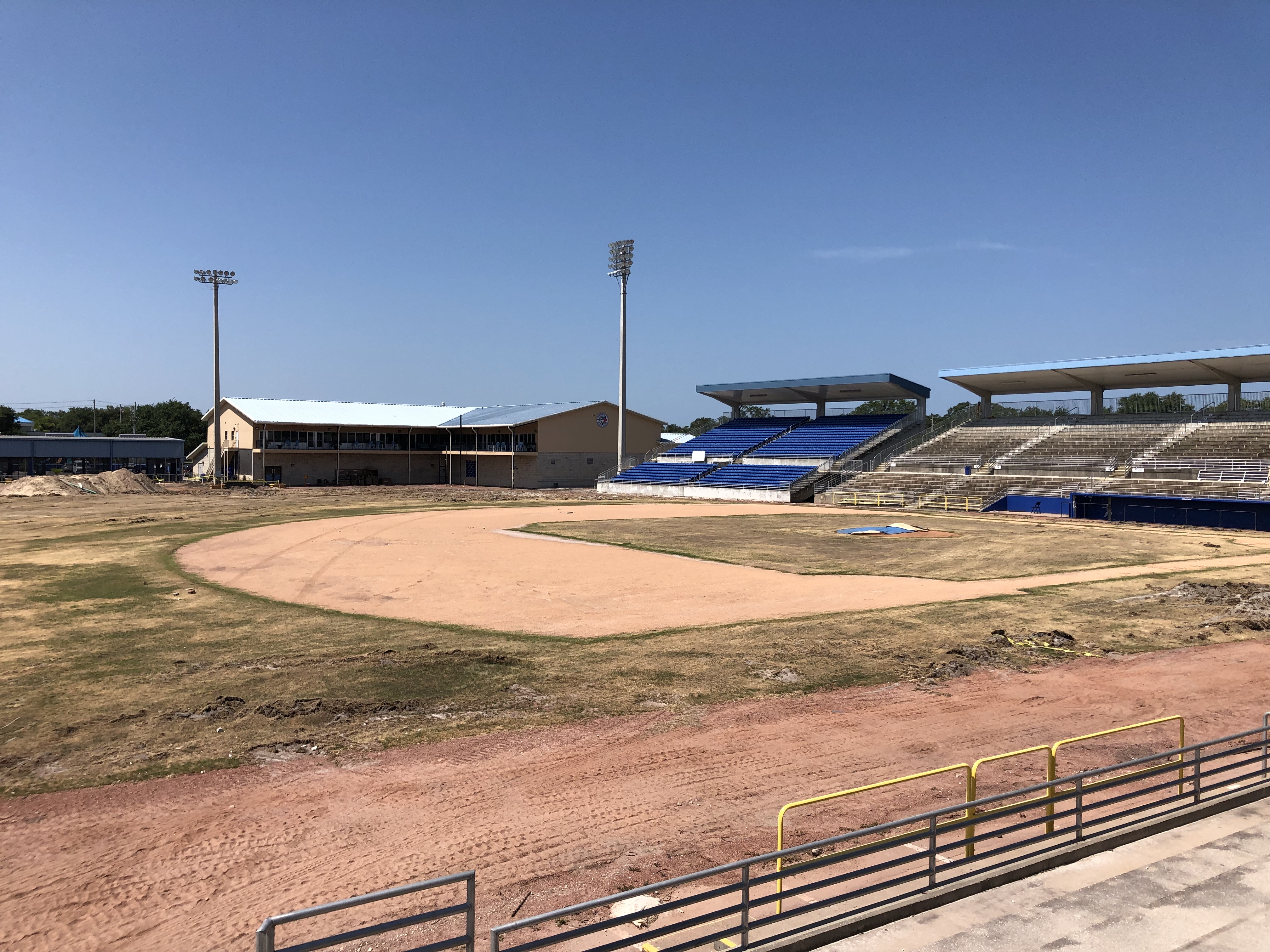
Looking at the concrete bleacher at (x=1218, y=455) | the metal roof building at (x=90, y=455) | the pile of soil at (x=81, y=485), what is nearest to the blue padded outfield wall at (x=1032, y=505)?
the concrete bleacher at (x=1218, y=455)

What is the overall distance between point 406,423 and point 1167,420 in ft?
230

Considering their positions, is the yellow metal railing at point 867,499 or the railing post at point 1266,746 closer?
the railing post at point 1266,746

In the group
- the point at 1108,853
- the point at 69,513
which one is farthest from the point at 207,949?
the point at 69,513

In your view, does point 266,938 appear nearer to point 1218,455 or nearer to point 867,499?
point 867,499

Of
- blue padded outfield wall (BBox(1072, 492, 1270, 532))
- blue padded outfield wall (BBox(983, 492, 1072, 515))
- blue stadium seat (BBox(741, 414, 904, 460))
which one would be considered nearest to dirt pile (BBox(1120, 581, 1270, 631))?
blue padded outfield wall (BBox(1072, 492, 1270, 532))

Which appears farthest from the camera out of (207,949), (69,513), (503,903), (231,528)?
(69,513)

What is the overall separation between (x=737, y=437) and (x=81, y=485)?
58718mm

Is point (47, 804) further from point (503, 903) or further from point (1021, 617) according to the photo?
point (1021, 617)

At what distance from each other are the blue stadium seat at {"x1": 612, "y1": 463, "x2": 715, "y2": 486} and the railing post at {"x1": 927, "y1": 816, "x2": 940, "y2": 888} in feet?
220

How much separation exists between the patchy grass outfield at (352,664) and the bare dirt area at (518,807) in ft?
2.73

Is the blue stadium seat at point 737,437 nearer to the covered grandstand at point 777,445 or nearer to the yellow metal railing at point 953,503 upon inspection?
the covered grandstand at point 777,445

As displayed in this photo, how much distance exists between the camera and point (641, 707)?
13.9 metres

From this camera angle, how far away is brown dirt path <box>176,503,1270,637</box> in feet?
71.5

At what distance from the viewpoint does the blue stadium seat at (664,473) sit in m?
76.3
